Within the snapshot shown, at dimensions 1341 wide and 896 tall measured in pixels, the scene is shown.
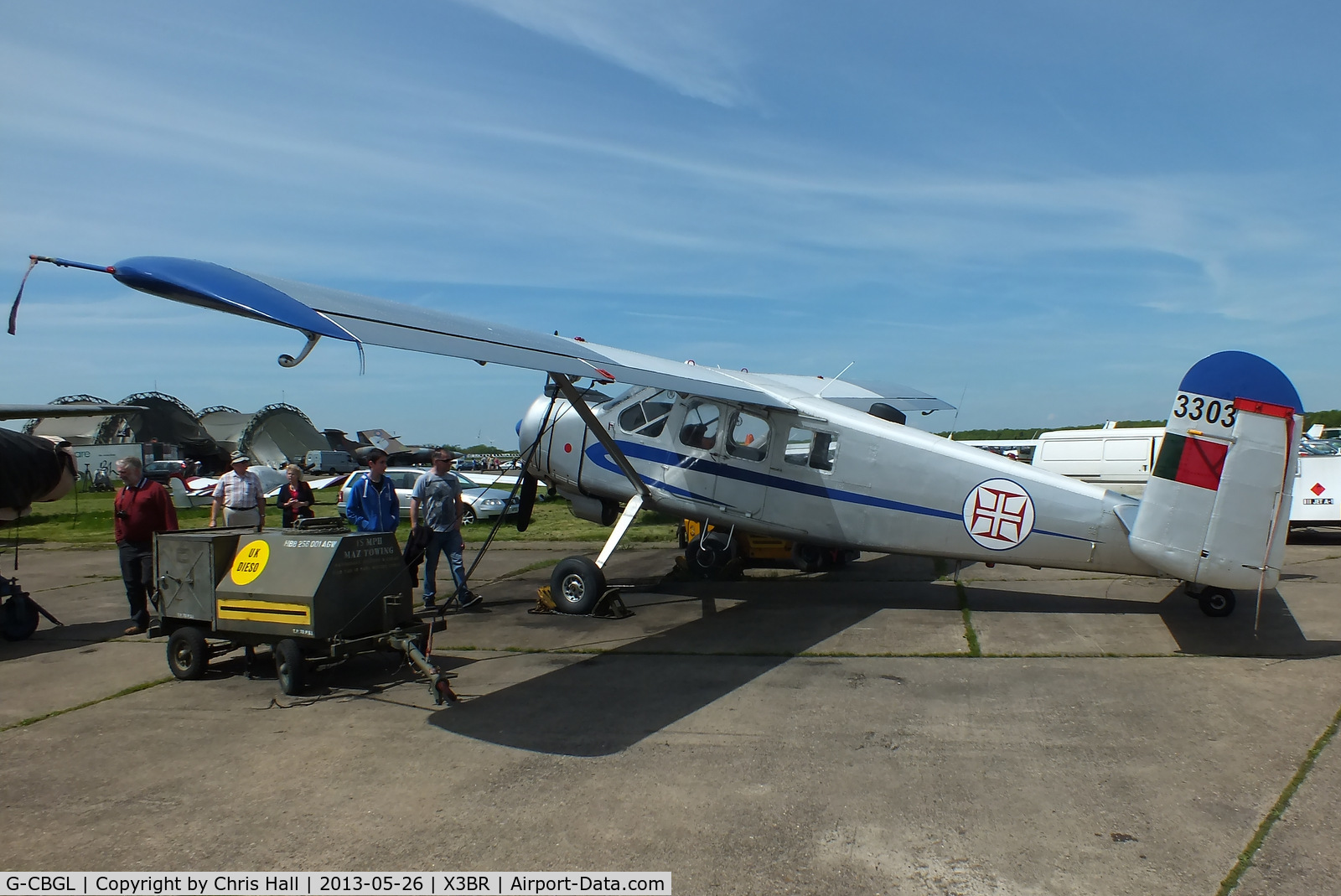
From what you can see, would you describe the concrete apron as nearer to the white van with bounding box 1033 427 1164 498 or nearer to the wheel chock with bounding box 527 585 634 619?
the wheel chock with bounding box 527 585 634 619

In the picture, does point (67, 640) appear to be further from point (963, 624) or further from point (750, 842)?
point (963, 624)

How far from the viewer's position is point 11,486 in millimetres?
9070

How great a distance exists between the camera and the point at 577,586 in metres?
9.14

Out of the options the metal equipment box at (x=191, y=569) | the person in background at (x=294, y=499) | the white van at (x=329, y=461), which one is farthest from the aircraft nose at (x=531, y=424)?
the white van at (x=329, y=461)

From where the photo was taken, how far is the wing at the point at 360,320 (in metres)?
4.80

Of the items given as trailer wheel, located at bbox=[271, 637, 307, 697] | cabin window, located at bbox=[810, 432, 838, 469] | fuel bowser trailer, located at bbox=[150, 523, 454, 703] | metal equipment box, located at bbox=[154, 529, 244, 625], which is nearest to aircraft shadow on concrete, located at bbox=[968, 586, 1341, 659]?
cabin window, located at bbox=[810, 432, 838, 469]

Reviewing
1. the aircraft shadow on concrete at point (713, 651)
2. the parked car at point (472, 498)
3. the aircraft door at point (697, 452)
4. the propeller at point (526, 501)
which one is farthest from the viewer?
the parked car at point (472, 498)

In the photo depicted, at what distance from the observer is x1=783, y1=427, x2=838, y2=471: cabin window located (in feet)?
29.7

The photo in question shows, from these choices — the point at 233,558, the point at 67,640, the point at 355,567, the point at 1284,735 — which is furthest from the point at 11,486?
the point at 1284,735

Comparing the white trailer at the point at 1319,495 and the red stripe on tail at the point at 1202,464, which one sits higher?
the white trailer at the point at 1319,495

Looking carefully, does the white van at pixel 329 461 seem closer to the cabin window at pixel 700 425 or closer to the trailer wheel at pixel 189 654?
the cabin window at pixel 700 425

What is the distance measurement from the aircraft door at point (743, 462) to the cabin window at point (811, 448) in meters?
0.28

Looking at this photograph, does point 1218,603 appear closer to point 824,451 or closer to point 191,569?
point 824,451

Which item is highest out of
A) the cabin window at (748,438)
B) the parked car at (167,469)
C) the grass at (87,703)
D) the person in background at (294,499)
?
the cabin window at (748,438)
